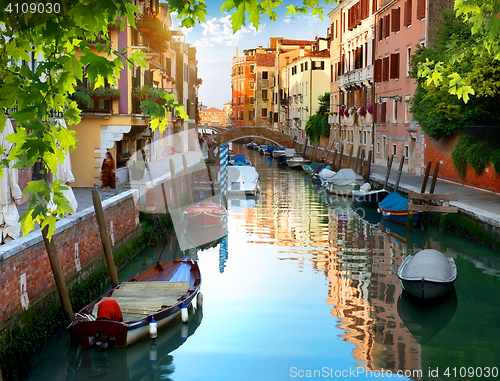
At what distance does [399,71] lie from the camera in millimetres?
27453

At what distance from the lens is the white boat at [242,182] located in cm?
2428

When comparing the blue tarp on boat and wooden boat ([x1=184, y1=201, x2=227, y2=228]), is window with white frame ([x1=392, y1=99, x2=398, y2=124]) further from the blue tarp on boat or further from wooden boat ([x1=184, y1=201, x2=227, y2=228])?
wooden boat ([x1=184, y1=201, x2=227, y2=228])

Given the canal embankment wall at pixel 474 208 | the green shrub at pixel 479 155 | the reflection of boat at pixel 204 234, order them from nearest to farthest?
the canal embankment wall at pixel 474 208 < the reflection of boat at pixel 204 234 < the green shrub at pixel 479 155

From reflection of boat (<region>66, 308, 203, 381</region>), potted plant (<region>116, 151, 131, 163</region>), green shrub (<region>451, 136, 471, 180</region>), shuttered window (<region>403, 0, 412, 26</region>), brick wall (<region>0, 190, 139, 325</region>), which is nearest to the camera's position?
brick wall (<region>0, 190, 139, 325</region>)

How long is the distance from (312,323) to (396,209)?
954 cm

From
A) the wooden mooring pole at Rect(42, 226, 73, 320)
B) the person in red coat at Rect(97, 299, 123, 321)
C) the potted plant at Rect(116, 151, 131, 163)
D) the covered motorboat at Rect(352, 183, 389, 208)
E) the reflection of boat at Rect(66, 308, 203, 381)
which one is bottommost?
the reflection of boat at Rect(66, 308, 203, 381)

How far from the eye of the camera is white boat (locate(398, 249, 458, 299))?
9.80 metres

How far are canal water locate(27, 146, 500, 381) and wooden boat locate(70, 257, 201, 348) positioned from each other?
0.22 m

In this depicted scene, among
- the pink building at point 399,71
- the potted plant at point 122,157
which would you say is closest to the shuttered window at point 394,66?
the pink building at point 399,71

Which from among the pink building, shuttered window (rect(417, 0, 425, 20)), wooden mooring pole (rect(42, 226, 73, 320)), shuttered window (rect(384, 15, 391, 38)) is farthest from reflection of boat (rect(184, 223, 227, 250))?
shuttered window (rect(384, 15, 391, 38))

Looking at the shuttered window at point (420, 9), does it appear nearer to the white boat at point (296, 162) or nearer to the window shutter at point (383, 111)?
the window shutter at point (383, 111)

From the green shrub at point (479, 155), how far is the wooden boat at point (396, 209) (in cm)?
254

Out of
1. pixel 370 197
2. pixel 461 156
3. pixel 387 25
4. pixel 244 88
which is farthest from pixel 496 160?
pixel 244 88

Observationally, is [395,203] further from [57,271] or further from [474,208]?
[57,271]
